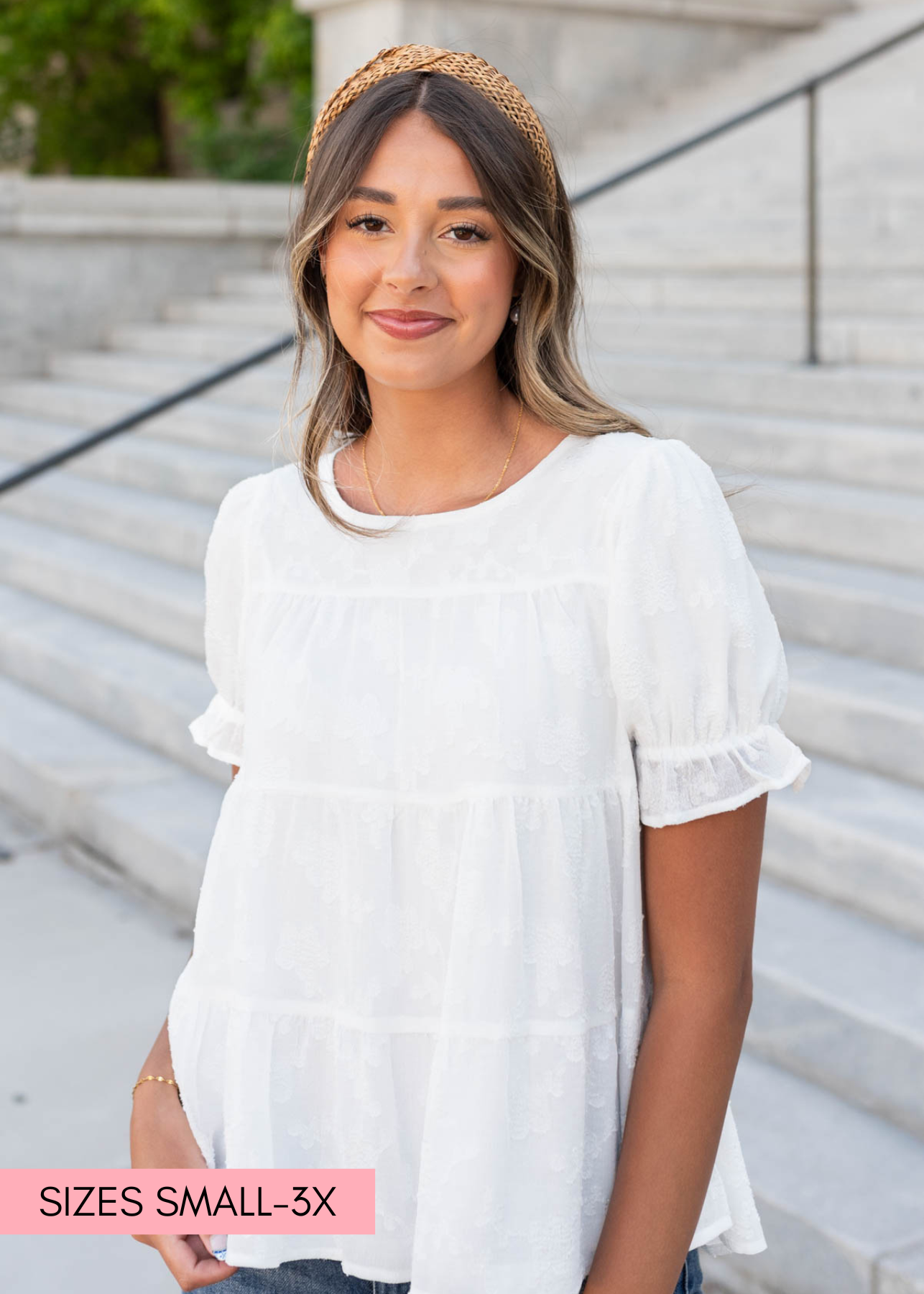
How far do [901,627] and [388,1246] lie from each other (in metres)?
3.05

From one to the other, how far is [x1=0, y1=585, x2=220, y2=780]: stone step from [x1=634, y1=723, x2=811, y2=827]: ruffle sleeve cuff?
3635 millimetres

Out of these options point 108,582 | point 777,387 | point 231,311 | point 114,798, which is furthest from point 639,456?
point 231,311

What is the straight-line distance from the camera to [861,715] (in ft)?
12.5

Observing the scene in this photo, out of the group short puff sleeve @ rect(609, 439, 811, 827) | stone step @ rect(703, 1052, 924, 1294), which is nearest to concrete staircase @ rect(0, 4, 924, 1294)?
stone step @ rect(703, 1052, 924, 1294)

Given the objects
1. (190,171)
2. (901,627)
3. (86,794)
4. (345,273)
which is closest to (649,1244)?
(345,273)

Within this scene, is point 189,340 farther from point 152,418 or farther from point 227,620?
point 227,620

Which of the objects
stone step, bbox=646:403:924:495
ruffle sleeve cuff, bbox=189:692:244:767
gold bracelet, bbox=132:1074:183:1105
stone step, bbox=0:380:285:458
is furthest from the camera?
stone step, bbox=0:380:285:458

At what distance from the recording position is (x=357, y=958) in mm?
1354

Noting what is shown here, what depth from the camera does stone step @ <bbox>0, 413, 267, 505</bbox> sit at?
23.0 ft

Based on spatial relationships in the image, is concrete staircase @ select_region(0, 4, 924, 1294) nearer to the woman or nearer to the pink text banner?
the woman

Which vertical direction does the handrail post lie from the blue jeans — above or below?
above

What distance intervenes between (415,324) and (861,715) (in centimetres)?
268

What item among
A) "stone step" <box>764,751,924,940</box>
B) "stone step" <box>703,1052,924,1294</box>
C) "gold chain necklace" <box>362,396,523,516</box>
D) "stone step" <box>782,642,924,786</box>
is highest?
"gold chain necklace" <box>362,396,523,516</box>

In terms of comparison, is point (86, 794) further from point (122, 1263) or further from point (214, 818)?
point (122, 1263)
